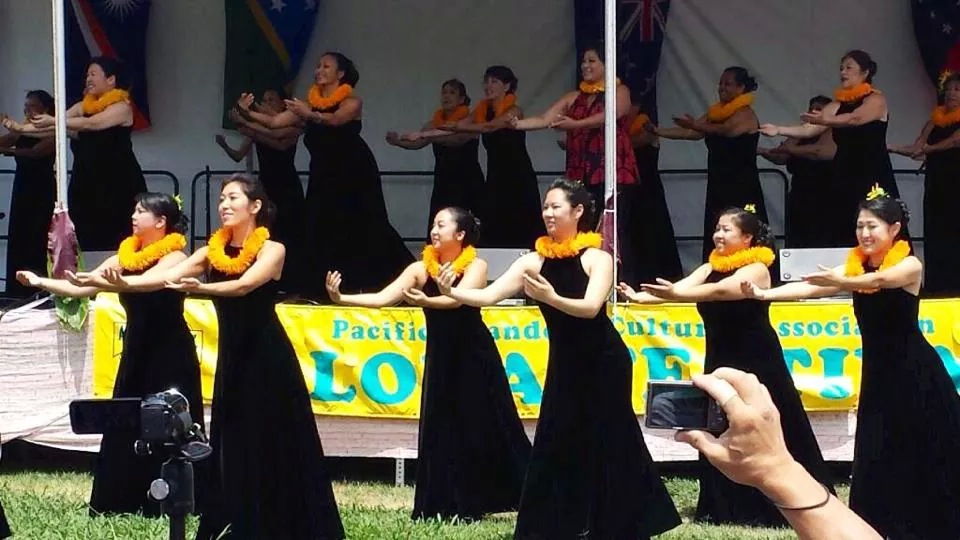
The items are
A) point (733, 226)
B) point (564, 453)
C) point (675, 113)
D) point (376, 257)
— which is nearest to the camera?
point (564, 453)

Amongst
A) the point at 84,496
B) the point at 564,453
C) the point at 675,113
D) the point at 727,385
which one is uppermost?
the point at 675,113

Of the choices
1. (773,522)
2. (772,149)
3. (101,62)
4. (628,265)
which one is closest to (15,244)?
(101,62)

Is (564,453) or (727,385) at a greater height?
(727,385)

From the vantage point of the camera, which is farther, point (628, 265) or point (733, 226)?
point (628, 265)

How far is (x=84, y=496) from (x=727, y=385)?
5773mm

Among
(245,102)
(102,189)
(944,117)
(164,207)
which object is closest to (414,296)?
(164,207)

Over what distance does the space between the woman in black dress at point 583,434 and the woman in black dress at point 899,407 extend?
742 millimetres

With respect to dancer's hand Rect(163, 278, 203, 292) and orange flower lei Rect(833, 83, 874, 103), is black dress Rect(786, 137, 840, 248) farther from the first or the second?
dancer's hand Rect(163, 278, 203, 292)

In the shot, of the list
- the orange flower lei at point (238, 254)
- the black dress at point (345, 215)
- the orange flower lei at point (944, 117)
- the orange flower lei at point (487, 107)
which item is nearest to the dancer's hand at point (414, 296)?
the orange flower lei at point (238, 254)

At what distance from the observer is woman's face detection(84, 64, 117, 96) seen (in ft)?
28.5

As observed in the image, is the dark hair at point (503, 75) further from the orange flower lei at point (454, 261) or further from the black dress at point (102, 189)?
the orange flower lei at point (454, 261)

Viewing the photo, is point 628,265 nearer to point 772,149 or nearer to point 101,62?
point 772,149

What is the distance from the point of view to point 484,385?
6957 millimetres

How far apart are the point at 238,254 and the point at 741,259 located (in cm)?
213
